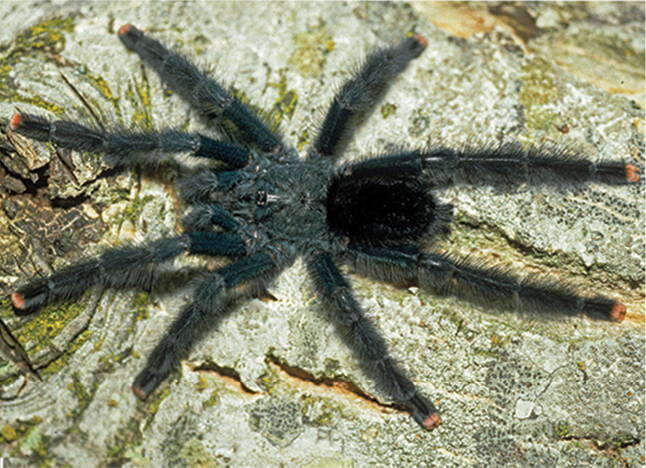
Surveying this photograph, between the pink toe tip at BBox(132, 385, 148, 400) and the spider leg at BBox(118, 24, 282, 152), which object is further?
the spider leg at BBox(118, 24, 282, 152)

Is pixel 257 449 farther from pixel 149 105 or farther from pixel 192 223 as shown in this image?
pixel 149 105

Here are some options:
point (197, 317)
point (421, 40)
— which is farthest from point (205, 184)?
point (421, 40)

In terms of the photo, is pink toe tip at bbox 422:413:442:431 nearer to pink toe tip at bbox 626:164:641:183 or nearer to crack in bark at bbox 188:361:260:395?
crack in bark at bbox 188:361:260:395

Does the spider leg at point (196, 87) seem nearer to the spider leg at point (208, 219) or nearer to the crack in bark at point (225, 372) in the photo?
the spider leg at point (208, 219)

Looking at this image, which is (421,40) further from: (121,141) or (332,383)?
(332,383)

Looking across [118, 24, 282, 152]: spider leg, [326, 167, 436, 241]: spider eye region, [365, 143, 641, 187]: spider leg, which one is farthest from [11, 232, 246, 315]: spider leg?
[365, 143, 641, 187]: spider leg

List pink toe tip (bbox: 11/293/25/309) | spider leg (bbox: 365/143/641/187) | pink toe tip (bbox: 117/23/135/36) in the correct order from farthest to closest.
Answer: pink toe tip (bbox: 117/23/135/36), spider leg (bbox: 365/143/641/187), pink toe tip (bbox: 11/293/25/309)

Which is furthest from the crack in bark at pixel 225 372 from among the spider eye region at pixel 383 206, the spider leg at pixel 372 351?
the spider eye region at pixel 383 206
